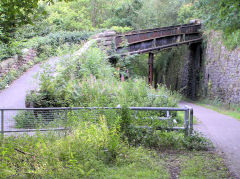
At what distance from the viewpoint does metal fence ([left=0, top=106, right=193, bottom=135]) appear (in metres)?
6.40

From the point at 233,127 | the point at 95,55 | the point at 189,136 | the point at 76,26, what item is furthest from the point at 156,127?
the point at 76,26

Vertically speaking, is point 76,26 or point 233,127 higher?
point 76,26

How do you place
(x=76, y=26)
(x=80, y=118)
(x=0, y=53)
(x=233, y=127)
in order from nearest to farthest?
1. (x=80, y=118)
2. (x=233, y=127)
3. (x=0, y=53)
4. (x=76, y=26)

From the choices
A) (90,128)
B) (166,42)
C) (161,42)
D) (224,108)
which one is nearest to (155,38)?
(161,42)

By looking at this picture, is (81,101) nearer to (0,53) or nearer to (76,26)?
(0,53)

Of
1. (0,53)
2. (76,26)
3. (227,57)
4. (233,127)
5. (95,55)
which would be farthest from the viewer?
(76,26)

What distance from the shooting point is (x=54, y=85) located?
9727 millimetres

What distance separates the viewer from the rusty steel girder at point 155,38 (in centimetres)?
1898

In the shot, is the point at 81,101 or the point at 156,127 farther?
the point at 81,101

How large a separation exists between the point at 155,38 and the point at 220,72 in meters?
5.94

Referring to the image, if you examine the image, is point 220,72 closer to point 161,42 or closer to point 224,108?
point 224,108

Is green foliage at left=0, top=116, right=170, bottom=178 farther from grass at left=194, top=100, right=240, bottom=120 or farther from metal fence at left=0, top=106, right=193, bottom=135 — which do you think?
grass at left=194, top=100, right=240, bottom=120

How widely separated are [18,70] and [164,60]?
22.0 metres

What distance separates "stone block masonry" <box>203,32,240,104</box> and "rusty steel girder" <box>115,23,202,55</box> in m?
2.54
